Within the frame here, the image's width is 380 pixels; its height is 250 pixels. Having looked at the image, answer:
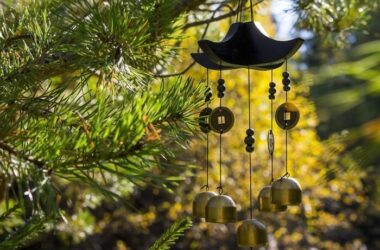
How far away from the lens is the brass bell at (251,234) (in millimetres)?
1332

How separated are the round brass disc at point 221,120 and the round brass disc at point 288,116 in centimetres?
10

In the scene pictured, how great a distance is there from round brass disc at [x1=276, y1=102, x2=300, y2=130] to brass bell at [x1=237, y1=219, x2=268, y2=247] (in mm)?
197

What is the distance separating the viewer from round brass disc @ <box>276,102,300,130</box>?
131 centimetres

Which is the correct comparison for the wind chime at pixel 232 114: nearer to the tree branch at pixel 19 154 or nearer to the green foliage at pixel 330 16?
the green foliage at pixel 330 16

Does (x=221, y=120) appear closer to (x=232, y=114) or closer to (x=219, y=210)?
(x=232, y=114)

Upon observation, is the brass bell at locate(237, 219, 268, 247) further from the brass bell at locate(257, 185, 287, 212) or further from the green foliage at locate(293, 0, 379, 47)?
the green foliage at locate(293, 0, 379, 47)

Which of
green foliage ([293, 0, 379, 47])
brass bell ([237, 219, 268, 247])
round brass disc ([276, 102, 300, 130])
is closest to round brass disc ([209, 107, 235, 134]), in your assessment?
round brass disc ([276, 102, 300, 130])

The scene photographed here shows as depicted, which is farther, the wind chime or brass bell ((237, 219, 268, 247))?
brass bell ((237, 219, 268, 247))

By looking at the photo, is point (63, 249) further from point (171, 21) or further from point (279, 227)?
point (171, 21)

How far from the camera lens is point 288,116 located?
1.31 m

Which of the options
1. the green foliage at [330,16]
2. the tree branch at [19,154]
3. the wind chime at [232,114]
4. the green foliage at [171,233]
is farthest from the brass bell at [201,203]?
the tree branch at [19,154]

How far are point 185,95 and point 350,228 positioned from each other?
4.66m

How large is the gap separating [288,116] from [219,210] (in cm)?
22

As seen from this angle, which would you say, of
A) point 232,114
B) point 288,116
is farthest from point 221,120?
point 288,116
